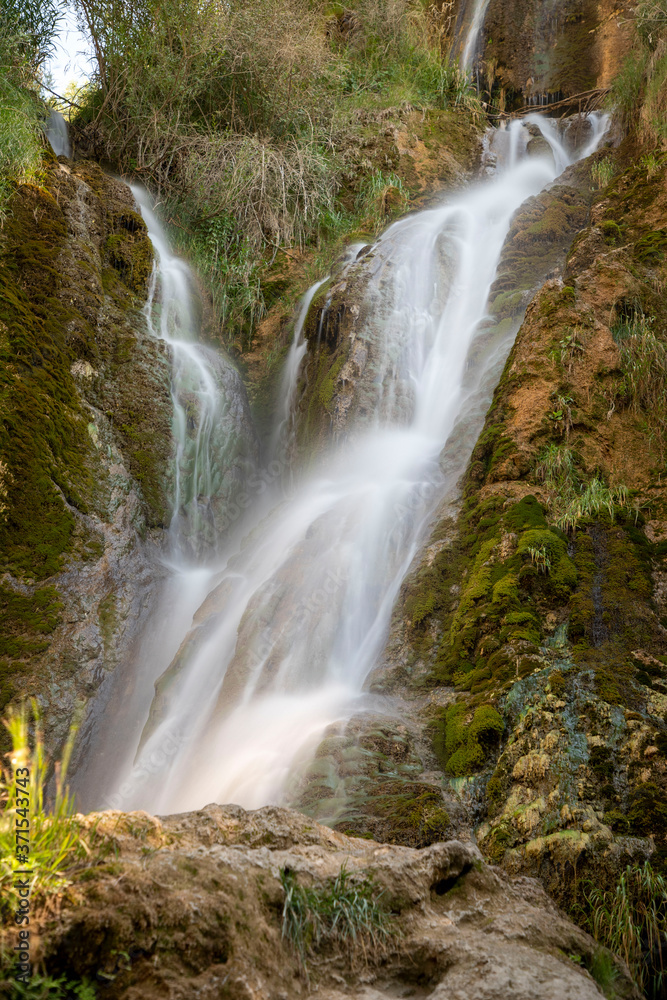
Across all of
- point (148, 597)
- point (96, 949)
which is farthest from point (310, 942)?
point (148, 597)

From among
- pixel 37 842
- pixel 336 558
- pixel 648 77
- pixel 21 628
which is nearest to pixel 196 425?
pixel 336 558

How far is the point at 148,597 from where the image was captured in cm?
730

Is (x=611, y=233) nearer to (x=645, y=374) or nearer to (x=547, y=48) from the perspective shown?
(x=645, y=374)

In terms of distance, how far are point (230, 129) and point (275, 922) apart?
12902 mm

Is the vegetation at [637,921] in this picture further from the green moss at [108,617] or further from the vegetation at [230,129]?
the vegetation at [230,129]

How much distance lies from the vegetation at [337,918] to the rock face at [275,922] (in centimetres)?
2

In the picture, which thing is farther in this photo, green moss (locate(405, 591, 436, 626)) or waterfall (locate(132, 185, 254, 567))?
waterfall (locate(132, 185, 254, 567))

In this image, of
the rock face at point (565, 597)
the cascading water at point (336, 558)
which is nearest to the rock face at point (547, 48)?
the cascading water at point (336, 558)

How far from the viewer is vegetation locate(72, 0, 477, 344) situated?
1122cm

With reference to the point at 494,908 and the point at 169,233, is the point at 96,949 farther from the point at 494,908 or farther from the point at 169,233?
the point at 169,233

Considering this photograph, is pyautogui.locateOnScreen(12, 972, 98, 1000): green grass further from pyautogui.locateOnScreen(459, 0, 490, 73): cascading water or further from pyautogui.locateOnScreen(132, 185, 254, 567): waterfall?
pyautogui.locateOnScreen(459, 0, 490, 73): cascading water

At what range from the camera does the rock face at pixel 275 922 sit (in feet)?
5.84

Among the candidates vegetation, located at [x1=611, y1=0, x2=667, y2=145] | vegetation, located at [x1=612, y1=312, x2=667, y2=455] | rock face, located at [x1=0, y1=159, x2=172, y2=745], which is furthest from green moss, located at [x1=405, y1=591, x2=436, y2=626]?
vegetation, located at [x1=611, y1=0, x2=667, y2=145]

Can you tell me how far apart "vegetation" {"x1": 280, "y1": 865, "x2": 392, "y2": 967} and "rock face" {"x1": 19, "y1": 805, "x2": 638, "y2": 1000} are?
2cm
